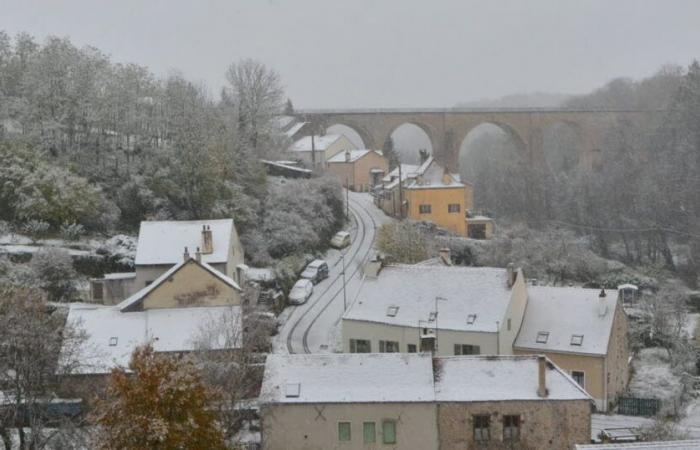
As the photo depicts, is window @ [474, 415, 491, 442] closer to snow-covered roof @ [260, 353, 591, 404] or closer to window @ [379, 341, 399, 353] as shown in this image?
snow-covered roof @ [260, 353, 591, 404]

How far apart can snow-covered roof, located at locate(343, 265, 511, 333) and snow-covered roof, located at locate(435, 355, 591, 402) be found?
26.4ft

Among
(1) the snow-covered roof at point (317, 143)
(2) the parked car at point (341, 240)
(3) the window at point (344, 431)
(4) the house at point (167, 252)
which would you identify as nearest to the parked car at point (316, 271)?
(2) the parked car at point (341, 240)

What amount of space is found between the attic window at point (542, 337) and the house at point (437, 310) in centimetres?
97

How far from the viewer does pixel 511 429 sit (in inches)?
1010

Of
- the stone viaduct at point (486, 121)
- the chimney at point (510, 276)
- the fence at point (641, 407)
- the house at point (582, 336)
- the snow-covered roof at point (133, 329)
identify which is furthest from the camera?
Answer: the stone viaduct at point (486, 121)

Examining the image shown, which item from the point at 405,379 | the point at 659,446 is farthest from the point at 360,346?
the point at 659,446

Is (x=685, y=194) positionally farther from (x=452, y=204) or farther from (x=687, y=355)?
(x=687, y=355)

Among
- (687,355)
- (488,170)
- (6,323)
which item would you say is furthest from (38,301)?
(488,170)

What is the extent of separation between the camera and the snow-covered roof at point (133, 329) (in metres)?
31.0

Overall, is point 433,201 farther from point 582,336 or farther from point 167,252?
point 582,336

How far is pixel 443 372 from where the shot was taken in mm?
26328

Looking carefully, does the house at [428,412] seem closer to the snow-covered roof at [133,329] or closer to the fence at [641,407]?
the snow-covered roof at [133,329]

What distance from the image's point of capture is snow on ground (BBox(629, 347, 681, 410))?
1422 inches

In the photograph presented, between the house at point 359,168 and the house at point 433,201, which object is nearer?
the house at point 433,201
